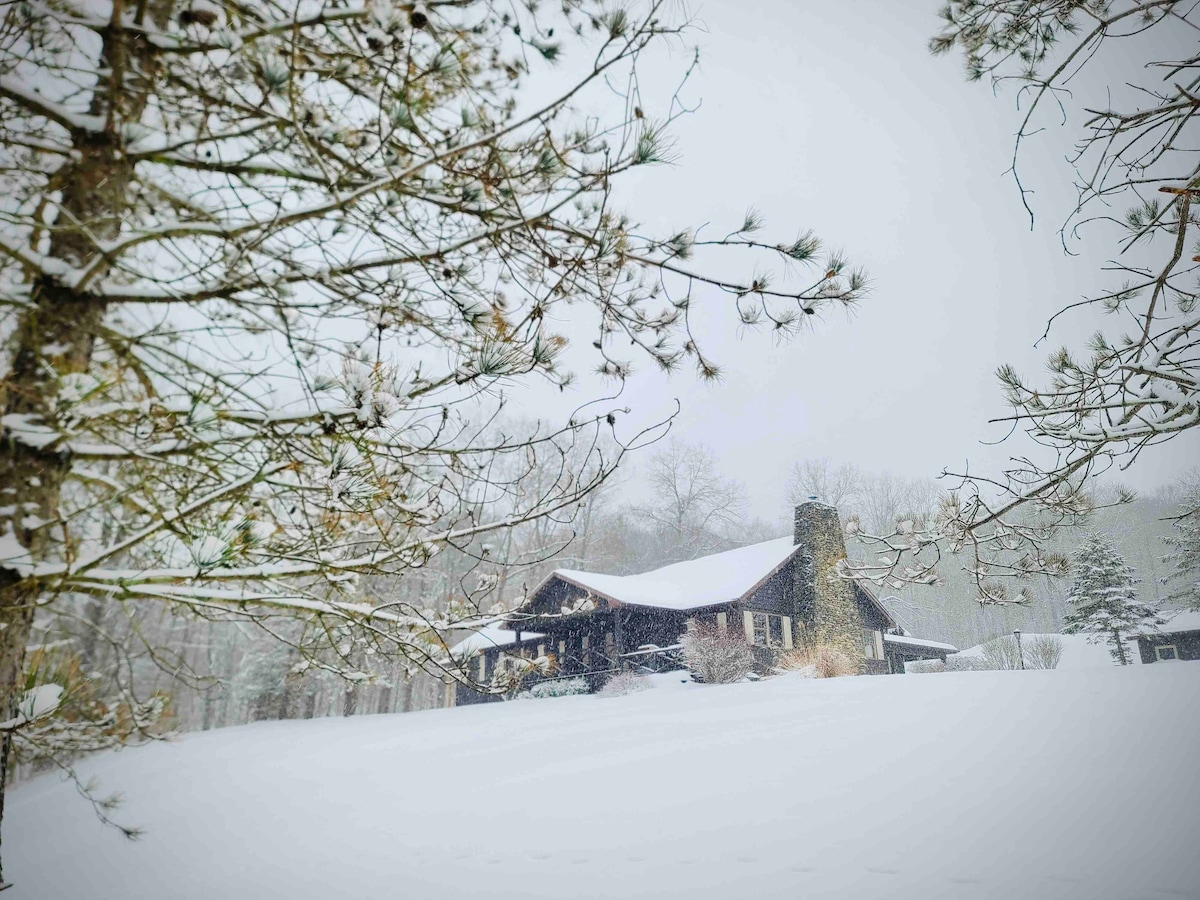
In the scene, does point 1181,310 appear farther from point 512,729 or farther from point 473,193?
point 512,729

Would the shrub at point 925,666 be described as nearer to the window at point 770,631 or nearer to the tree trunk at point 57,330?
the window at point 770,631

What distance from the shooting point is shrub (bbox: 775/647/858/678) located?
14.8 meters

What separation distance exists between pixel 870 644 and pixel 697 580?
23.0 ft

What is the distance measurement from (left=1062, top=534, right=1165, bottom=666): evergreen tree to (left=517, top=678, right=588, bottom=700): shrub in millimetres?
18264

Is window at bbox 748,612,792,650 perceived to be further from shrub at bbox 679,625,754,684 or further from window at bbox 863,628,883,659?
window at bbox 863,628,883,659

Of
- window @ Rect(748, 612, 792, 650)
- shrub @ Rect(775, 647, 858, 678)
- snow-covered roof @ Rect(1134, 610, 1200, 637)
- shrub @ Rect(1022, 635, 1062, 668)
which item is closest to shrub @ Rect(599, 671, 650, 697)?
shrub @ Rect(775, 647, 858, 678)

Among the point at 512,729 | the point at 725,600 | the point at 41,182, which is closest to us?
the point at 41,182

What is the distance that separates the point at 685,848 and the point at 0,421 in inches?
179

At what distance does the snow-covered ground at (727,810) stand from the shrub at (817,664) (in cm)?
478

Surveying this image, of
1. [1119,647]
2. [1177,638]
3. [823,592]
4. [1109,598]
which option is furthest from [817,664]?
[1177,638]

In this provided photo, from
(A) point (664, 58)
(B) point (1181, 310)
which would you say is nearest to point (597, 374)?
(A) point (664, 58)

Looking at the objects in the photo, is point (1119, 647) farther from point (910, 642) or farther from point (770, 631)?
point (770, 631)

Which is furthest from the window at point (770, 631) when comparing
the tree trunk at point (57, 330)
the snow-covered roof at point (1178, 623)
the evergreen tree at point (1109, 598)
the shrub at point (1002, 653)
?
the tree trunk at point (57, 330)

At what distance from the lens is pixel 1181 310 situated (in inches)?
130
